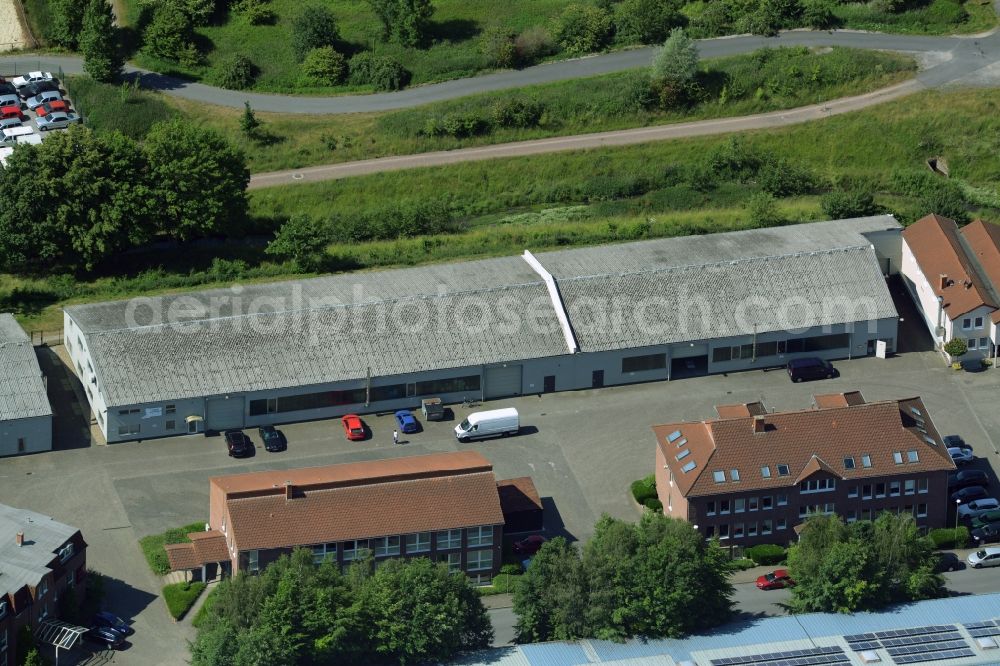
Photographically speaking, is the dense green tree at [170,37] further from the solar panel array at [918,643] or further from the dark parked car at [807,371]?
the solar panel array at [918,643]

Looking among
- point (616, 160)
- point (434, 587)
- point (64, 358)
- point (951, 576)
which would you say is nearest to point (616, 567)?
point (434, 587)

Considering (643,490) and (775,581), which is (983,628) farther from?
(643,490)

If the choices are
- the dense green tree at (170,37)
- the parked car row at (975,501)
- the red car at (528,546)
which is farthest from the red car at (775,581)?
the dense green tree at (170,37)

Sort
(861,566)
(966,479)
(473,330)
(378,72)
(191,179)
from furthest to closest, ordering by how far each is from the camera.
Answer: (378,72)
(191,179)
(473,330)
(966,479)
(861,566)

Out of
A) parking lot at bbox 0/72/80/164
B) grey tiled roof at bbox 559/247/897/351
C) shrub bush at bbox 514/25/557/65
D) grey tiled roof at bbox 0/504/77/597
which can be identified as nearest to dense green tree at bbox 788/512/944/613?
grey tiled roof at bbox 559/247/897/351

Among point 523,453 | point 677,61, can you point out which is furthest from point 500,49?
point 523,453

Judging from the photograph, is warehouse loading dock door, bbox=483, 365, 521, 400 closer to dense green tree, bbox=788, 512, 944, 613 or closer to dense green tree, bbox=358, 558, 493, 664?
dense green tree, bbox=788, 512, 944, 613
